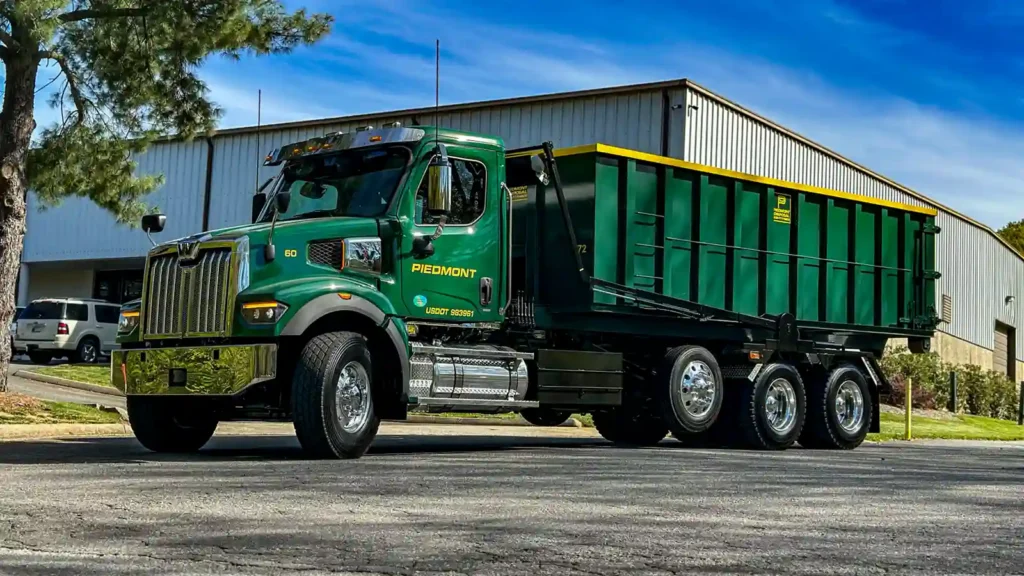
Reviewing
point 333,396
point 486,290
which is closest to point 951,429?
point 486,290

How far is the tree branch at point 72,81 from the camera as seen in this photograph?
17.6 m

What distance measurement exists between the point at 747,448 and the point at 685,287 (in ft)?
6.86

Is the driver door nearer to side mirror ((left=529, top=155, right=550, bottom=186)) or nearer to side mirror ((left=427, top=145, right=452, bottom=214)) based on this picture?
side mirror ((left=427, top=145, right=452, bottom=214))

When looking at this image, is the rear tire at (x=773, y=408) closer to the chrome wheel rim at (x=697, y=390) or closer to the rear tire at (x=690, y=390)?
the rear tire at (x=690, y=390)

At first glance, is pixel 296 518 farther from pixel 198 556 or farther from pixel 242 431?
pixel 242 431

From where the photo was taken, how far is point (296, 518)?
22.6 ft

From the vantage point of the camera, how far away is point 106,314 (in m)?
33.1

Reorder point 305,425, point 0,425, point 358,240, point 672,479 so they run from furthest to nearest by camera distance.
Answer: point 0,425 → point 358,240 → point 305,425 → point 672,479

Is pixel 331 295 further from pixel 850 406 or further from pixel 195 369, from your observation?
pixel 850 406

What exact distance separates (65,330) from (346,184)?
2172 centimetres

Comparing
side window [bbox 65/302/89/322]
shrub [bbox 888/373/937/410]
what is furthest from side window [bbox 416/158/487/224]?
side window [bbox 65/302/89/322]

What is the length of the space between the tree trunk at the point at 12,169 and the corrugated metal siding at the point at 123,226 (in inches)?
722

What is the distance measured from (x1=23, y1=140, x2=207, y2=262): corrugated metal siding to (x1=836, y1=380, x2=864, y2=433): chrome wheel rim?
922 inches

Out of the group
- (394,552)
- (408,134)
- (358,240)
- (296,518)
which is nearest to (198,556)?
(394,552)
